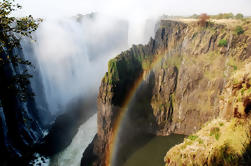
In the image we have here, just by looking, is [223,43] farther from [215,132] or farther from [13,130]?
[13,130]

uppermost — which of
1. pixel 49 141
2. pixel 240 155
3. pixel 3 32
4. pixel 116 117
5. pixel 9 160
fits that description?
pixel 3 32

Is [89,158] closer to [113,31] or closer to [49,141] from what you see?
[49,141]

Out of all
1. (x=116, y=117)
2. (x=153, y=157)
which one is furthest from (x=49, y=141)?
(x=153, y=157)

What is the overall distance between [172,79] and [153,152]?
14180mm

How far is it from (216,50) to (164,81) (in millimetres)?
10716

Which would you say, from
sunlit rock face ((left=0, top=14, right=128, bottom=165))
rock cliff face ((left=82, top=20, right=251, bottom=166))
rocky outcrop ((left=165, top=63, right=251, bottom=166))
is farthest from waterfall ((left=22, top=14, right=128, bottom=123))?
rocky outcrop ((left=165, top=63, right=251, bottom=166))

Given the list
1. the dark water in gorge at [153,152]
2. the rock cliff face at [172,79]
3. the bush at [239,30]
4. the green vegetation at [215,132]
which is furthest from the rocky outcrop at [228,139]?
the bush at [239,30]

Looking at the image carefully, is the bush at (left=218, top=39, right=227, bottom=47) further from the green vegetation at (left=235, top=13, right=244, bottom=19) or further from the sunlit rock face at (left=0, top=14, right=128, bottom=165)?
the sunlit rock face at (left=0, top=14, right=128, bottom=165)

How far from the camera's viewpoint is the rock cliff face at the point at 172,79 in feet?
92.8

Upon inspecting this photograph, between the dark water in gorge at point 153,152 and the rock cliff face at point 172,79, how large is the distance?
1.79 meters

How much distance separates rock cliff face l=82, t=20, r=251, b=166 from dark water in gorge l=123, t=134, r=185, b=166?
179cm

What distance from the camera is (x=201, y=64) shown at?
105 feet

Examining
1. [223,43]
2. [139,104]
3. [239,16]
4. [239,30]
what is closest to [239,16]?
[239,16]

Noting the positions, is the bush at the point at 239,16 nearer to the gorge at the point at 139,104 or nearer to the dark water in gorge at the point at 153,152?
the gorge at the point at 139,104
